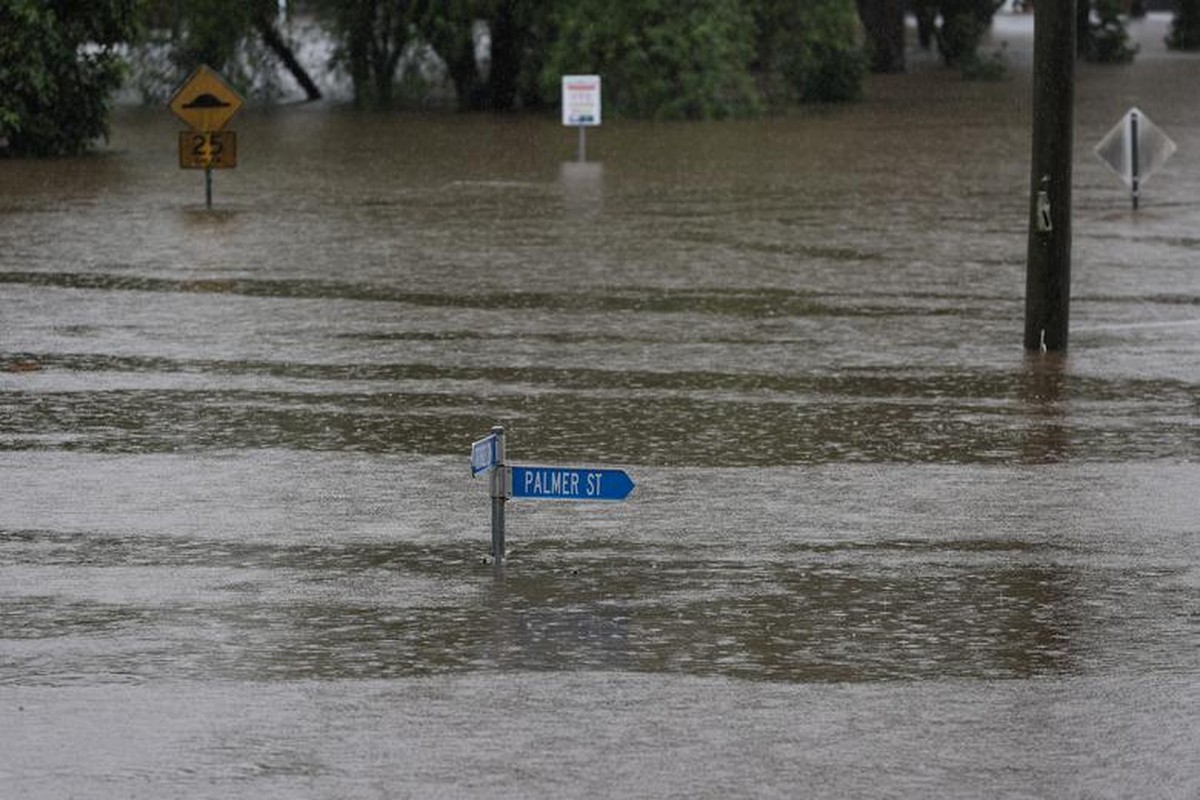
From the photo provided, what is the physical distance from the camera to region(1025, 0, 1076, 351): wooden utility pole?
14984mm

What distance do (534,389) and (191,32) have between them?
3217 cm

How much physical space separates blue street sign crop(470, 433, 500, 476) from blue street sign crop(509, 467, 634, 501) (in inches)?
3.2

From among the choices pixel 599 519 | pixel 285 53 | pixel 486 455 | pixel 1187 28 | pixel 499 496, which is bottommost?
pixel 599 519

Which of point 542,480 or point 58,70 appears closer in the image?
point 542,480

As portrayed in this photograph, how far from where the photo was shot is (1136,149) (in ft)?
80.2

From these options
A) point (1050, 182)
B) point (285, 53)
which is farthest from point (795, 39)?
point (1050, 182)

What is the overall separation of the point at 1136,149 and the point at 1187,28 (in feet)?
167

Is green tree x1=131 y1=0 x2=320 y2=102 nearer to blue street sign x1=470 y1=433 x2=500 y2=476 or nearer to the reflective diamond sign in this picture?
the reflective diamond sign

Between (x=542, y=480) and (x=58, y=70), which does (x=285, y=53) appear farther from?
(x=542, y=480)

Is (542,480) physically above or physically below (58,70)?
below

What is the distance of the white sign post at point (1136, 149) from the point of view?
952 inches

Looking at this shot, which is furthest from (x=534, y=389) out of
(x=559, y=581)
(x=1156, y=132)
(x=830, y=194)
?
(x=830, y=194)

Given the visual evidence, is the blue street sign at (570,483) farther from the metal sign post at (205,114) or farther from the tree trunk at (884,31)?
the tree trunk at (884,31)

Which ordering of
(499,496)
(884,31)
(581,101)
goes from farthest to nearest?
(884,31), (581,101), (499,496)
